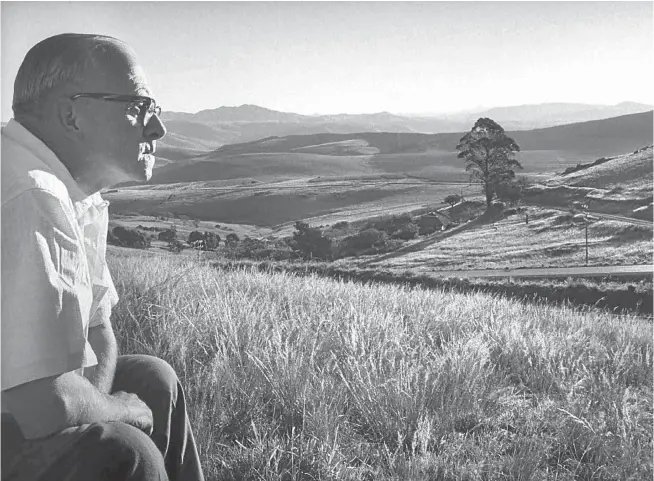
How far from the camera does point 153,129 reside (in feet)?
4.36

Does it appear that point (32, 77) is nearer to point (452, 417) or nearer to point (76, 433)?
point (76, 433)

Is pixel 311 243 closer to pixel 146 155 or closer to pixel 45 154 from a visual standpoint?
pixel 146 155

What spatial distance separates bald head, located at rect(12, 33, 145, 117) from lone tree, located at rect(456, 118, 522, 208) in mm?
53829

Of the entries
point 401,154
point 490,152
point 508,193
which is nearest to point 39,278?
point 508,193

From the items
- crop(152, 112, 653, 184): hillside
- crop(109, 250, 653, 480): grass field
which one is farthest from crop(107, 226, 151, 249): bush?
crop(152, 112, 653, 184): hillside

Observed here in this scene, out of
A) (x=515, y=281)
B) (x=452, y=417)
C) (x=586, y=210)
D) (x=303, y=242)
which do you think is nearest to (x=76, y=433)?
(x=452, y=417)

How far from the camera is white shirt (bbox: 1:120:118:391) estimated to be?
97 cm

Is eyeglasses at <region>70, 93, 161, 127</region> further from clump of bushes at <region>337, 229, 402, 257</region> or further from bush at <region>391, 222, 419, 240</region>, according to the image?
bush at <region>391, 222, 419, 240</region>

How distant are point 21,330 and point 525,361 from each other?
401 centimetres

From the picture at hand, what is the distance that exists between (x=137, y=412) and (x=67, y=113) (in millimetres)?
627

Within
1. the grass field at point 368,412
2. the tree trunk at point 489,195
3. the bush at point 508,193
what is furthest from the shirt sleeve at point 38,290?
the bush at point 508,193

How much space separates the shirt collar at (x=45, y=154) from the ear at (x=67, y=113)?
0.07 m

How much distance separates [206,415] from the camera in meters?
2.59

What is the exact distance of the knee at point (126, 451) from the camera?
112cm
